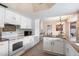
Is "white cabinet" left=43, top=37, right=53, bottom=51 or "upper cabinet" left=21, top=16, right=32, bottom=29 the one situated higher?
"upper cabinet" left=21, top=16, right=32, bottom=29

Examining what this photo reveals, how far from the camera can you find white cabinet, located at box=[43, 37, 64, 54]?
9.90 ft

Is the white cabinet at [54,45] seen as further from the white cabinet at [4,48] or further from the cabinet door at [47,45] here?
the white cabinet at [4,48]

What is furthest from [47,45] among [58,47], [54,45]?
[58,47]

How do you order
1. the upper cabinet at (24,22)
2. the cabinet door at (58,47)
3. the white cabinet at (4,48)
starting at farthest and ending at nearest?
the upper cabinet at (24,22) < the cabinet door at (58,47) < the white cabinet at (4,48)

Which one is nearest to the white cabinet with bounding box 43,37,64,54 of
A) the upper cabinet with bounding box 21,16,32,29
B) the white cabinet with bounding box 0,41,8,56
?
the upper cabinet with bounding box 21,16,32,29

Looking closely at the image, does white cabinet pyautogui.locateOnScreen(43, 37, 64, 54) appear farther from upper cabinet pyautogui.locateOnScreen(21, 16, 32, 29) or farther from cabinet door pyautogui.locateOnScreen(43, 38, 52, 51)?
upper cabinet pyautogui.locateOnScreen(21, 16, 32, 29)

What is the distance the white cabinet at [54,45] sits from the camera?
3017 millimetres

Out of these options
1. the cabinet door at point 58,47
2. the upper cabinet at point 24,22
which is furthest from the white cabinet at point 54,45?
the upper cabinet at point 24,22

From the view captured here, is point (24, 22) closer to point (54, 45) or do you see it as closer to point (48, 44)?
point (48, 44)

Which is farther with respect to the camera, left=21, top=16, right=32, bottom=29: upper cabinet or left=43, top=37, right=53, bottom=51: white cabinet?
left=21, top=16, right=32, bottom=29: upper cabinet

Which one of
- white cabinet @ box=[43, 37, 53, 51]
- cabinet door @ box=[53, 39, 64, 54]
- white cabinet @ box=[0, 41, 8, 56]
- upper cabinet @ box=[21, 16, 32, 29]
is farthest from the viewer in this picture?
upper cabinet @ box=[21, 16, 32, 29]

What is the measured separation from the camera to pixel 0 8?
7.84ft

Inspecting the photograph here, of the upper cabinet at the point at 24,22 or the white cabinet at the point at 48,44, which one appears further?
the upper cabinet at the point at 24,22

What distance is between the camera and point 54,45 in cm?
321
